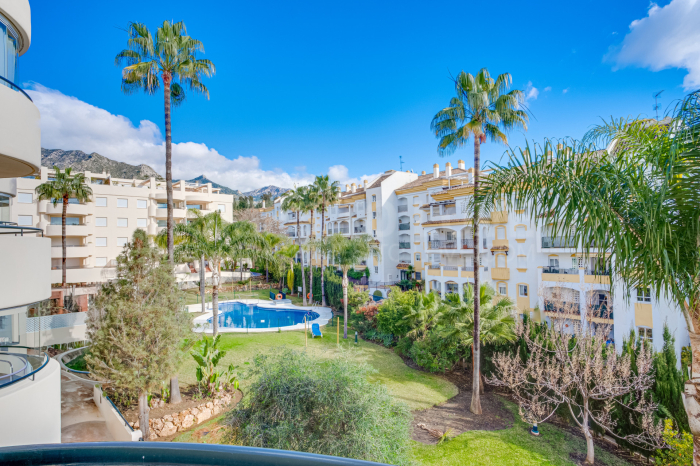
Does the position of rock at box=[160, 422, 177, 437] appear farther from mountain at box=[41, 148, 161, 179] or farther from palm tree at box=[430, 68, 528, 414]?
mountain at box=[41, 148, 161, 179]

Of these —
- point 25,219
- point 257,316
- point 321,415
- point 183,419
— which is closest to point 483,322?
point 321,415

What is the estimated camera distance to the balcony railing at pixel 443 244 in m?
34.6

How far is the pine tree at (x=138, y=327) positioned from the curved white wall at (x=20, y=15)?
5.71 m

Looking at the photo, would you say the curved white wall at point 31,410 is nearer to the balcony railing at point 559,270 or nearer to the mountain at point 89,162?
the balcony railing at point 559,270

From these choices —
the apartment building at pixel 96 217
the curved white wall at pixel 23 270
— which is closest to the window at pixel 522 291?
the apartment building at pixel 96 217

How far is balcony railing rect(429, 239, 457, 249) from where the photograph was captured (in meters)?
34.6

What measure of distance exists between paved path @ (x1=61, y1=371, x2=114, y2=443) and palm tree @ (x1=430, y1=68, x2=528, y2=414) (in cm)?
1414

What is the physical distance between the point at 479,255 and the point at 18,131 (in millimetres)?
22322

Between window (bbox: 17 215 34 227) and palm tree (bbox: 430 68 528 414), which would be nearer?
palm tree (bbox: 430 68 528 414)

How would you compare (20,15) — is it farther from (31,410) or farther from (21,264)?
(31,410)

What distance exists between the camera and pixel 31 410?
247 inches

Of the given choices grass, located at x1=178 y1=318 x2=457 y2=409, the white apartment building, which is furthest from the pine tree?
the white apartment building

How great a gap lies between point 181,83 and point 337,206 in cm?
3617

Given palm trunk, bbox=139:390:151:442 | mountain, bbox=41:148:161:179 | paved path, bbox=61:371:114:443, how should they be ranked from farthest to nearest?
1. mountain, bbox=41:148:161:179
2. paved path, bbox=61:371:114:443
3. palm trunk, bbox=139:390:151:442
